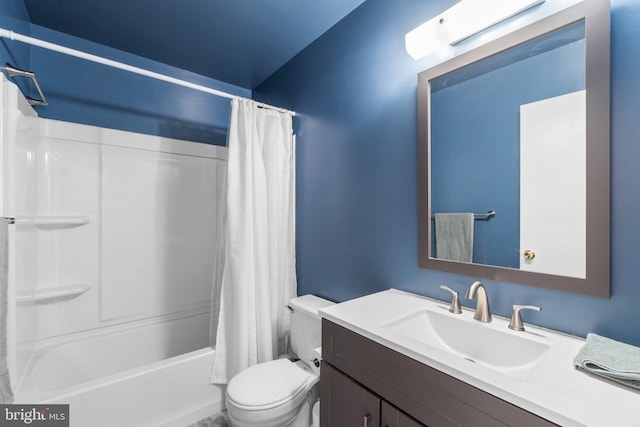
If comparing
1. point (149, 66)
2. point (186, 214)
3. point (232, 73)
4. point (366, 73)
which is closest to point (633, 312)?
point (366, 73)

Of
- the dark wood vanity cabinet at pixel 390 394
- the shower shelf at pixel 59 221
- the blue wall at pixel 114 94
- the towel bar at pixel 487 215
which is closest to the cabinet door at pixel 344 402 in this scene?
the dark wood vanity cabinet at pixel 390 394

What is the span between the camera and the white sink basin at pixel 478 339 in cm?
90

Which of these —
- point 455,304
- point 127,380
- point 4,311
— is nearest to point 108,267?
point 127,380

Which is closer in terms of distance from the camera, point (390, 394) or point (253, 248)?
point (390, 394)

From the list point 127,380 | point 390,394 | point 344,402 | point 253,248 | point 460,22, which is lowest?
point 127,380

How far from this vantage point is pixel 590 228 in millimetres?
897

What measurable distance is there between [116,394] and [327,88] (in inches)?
85.9

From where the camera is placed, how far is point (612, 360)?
700mm

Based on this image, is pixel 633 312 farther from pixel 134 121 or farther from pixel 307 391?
pixel 134 121

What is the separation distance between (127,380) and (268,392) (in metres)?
0.82

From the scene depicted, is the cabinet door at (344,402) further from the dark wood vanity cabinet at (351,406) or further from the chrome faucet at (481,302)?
the chrome faucet at (481,302)

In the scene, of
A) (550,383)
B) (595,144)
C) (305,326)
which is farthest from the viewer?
(305,326)

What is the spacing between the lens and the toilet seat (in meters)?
1.27

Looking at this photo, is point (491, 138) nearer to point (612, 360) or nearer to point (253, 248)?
point (612, 360)
